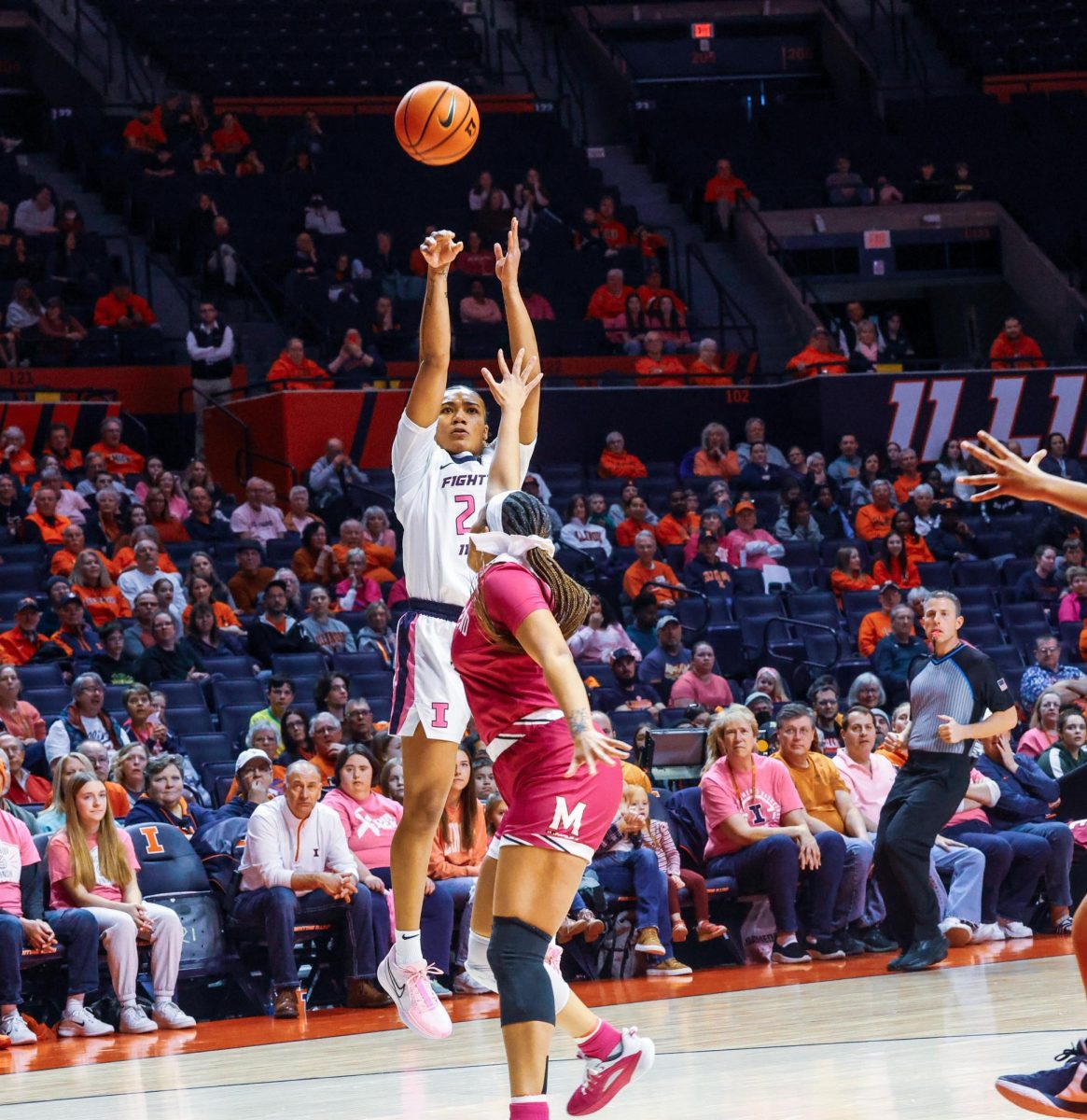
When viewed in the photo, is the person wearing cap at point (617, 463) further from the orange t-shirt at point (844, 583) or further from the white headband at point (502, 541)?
the white headband at point (502, 541)

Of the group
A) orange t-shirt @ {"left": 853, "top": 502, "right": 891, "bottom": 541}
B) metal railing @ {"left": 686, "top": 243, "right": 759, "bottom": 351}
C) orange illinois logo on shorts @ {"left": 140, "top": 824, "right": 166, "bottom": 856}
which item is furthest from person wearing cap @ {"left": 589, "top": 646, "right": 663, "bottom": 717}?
metal railing @ {"left": 686, "top": 243, "right": 759, "bottom": 351}

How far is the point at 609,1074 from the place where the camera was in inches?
207

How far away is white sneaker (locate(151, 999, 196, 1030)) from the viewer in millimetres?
8898

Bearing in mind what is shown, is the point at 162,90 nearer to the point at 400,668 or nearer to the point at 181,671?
the point at 181,671

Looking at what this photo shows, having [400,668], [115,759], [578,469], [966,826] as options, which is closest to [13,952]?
[115,759]

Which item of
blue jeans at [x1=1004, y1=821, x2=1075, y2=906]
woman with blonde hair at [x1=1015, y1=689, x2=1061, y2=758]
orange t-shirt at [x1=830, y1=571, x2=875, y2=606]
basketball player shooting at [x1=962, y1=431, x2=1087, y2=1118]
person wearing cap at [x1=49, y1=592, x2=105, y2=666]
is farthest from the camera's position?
orange t-shirt at [x1=830, y1=571, x2=875, y2=606]

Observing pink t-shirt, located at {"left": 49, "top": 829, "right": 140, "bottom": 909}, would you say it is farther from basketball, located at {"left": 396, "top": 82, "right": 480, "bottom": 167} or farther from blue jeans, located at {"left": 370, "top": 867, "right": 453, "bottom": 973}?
basketball, located at {"left": 396, "top": 82, "right": 480, "bottom": 167}

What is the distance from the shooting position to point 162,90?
23.2 m

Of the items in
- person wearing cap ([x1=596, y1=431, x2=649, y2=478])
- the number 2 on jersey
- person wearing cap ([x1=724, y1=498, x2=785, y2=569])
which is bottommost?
the number 2 on jersey

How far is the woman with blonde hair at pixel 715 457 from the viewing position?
1778 centimetres

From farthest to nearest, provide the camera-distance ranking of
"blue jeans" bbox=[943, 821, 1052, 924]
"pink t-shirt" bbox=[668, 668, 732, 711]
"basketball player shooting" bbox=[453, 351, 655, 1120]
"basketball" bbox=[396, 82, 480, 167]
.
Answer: "pink t-shirt" bbox=[668, 668, 732, 711] < "blue jeans" bbox=[943, 821, 1052, 924] < "basketball" bbox=[396, 82, 480, 167] < "basketball player shooting" bbox=[453, 351, 655, 1120]

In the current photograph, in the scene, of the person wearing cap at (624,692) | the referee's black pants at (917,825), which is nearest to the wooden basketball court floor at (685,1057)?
the referee's black pants at (917,825)

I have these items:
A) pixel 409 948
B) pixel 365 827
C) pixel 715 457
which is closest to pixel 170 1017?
pixel 365 827

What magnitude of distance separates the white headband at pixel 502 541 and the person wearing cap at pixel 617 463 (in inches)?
498
